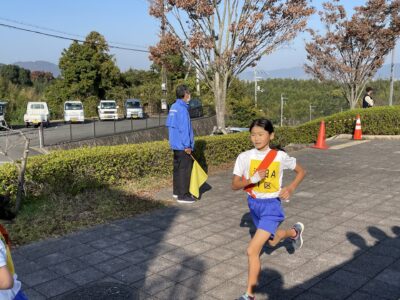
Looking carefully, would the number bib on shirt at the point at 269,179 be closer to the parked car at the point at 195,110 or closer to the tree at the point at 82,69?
the parked car at the point at 195,110

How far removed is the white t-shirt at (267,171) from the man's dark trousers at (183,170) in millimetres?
2791

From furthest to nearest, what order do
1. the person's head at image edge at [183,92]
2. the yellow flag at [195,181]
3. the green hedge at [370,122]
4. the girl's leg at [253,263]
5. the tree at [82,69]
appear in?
the tree at [82,69], the green hedge at [370,122], the yellow flag at [195,181], the person's head at image edge at [183,92], the girl's leg at [253,263]

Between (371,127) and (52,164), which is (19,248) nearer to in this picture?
(52,164)

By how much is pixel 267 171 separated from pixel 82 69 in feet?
122

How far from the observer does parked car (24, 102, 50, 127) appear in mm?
26683

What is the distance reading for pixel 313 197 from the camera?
6.55m

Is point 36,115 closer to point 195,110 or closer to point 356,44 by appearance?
point 195,110

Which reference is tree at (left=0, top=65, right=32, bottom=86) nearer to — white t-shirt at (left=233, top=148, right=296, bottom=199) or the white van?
the white van

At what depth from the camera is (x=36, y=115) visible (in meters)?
26.8

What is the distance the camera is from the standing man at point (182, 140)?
6.11 metres

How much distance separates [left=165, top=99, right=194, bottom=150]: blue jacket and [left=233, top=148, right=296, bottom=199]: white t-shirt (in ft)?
8.92

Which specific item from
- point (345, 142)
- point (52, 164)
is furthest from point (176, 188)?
point (345, 142)

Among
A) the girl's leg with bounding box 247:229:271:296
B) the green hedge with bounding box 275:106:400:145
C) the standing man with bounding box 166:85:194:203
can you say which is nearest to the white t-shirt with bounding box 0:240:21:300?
the girl's leg with bounding box 247:229:271:296

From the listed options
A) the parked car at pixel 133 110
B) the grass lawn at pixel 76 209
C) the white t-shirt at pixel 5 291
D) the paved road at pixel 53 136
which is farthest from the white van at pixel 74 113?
the white t-shirt at pixel 5 291
